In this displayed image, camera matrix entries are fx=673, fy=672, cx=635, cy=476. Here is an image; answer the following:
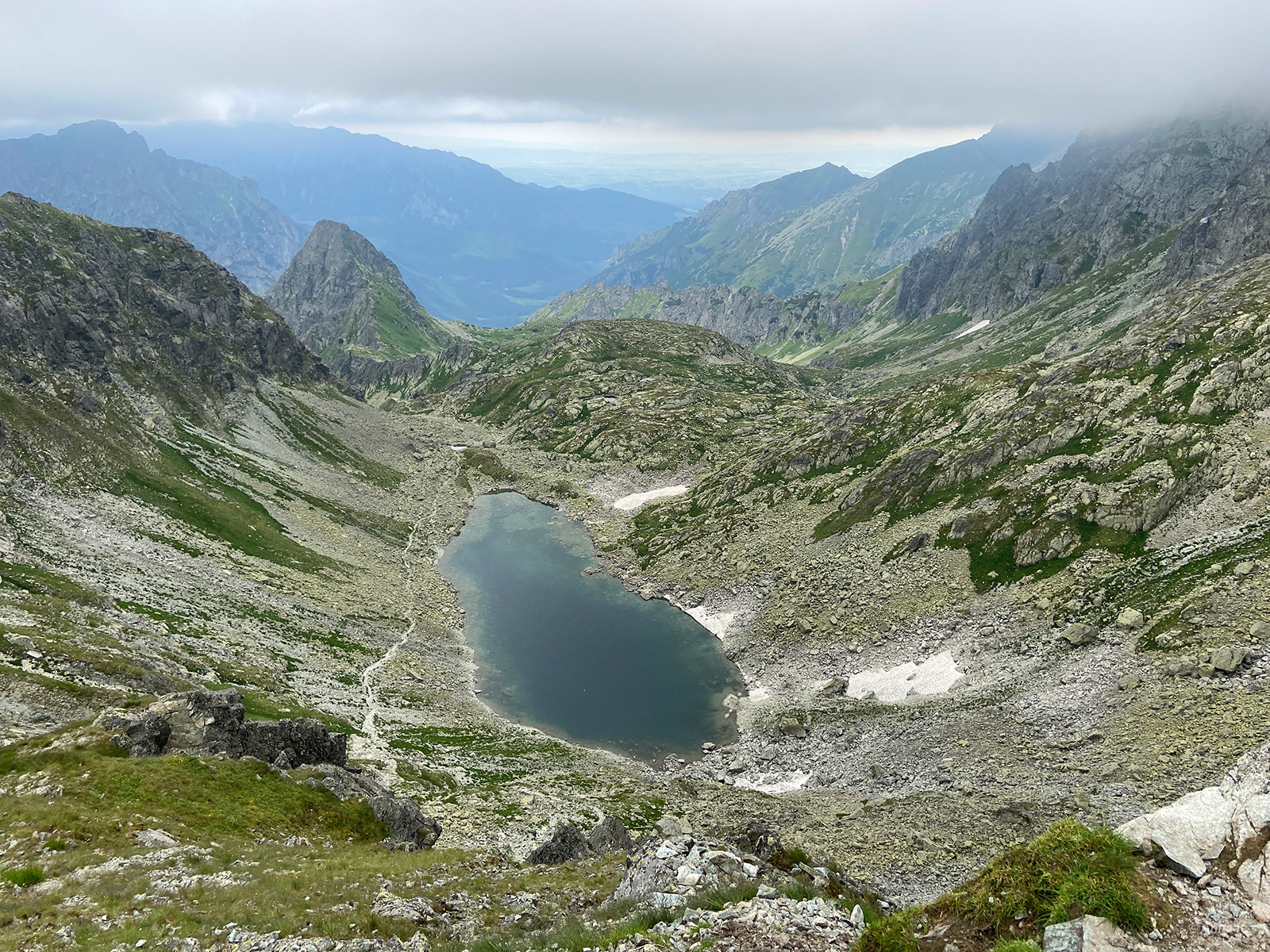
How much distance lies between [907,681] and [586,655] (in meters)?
38.7

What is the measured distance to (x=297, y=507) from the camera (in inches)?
4530

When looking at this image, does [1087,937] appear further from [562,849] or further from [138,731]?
[138,731]

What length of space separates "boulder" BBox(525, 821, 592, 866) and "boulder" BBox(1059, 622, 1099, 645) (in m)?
44.7

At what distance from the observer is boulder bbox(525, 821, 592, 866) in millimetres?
32844

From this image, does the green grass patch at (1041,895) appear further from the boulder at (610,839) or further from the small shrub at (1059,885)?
the boulder at (610,839)

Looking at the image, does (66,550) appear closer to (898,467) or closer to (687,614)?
(687,614)

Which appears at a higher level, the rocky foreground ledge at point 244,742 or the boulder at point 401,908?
the boulder at point 401,908

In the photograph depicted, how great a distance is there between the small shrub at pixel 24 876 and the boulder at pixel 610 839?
22.7 meters

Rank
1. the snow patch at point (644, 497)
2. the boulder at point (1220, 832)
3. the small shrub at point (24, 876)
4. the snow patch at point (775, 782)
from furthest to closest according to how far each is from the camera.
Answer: the snow patch at point (644, 497) < the snow patch at point (775, 782) < the small shrub at point (24, 876) < the boulder at point (1220, 832)

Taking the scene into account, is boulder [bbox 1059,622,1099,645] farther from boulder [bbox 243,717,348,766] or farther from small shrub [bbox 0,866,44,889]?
small shrub [bbox 0,866,44,889]

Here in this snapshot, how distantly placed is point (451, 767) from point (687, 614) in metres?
45.8

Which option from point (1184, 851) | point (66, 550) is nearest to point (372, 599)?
point (66, 550)

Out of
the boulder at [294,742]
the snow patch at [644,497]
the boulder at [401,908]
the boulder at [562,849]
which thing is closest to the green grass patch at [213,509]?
the boulder at [294,742]

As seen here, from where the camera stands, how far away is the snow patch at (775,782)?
54688 mm
